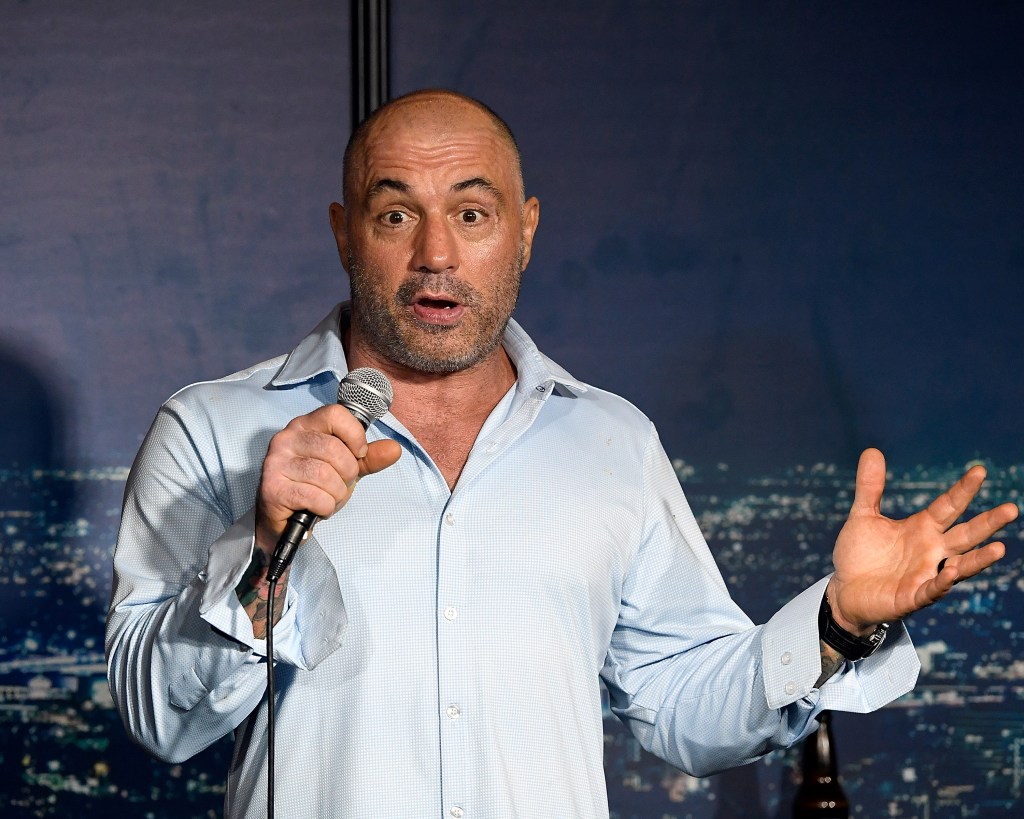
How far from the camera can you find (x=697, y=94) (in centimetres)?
251

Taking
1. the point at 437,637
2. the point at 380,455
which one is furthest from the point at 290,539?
the point at 437,637

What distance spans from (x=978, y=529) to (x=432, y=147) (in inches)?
34.8

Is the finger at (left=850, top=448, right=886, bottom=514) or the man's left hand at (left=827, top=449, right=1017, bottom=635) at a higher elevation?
the finger at (left=850, top=448, right=886, bottom=514)

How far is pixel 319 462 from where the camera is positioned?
120 centimetres

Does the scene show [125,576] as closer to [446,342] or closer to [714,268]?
[446,342]

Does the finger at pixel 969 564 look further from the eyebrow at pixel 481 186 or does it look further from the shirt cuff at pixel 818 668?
the eyebrow at pixel 481 186

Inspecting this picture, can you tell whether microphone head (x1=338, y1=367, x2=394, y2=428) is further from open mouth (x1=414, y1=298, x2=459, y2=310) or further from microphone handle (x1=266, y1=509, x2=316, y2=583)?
open mouth (x1=414, y1=298, x2=459, y2=310)

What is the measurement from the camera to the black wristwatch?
1521 millimetres

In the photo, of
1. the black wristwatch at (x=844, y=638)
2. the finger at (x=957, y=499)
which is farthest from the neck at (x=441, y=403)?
the finger at (x=957, y=499)

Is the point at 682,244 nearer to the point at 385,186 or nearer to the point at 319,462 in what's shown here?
the point at 385,186

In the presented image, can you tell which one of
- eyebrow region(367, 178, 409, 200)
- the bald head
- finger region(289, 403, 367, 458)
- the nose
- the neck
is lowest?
finger region(289, 403, 367, 458)

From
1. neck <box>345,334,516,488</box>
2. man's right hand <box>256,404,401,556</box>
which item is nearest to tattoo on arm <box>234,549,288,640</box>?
man's right hand <box>256,404,401,556</box>

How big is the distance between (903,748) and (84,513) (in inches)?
64.0

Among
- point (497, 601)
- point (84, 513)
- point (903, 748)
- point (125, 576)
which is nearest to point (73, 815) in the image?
point (84, 513)
